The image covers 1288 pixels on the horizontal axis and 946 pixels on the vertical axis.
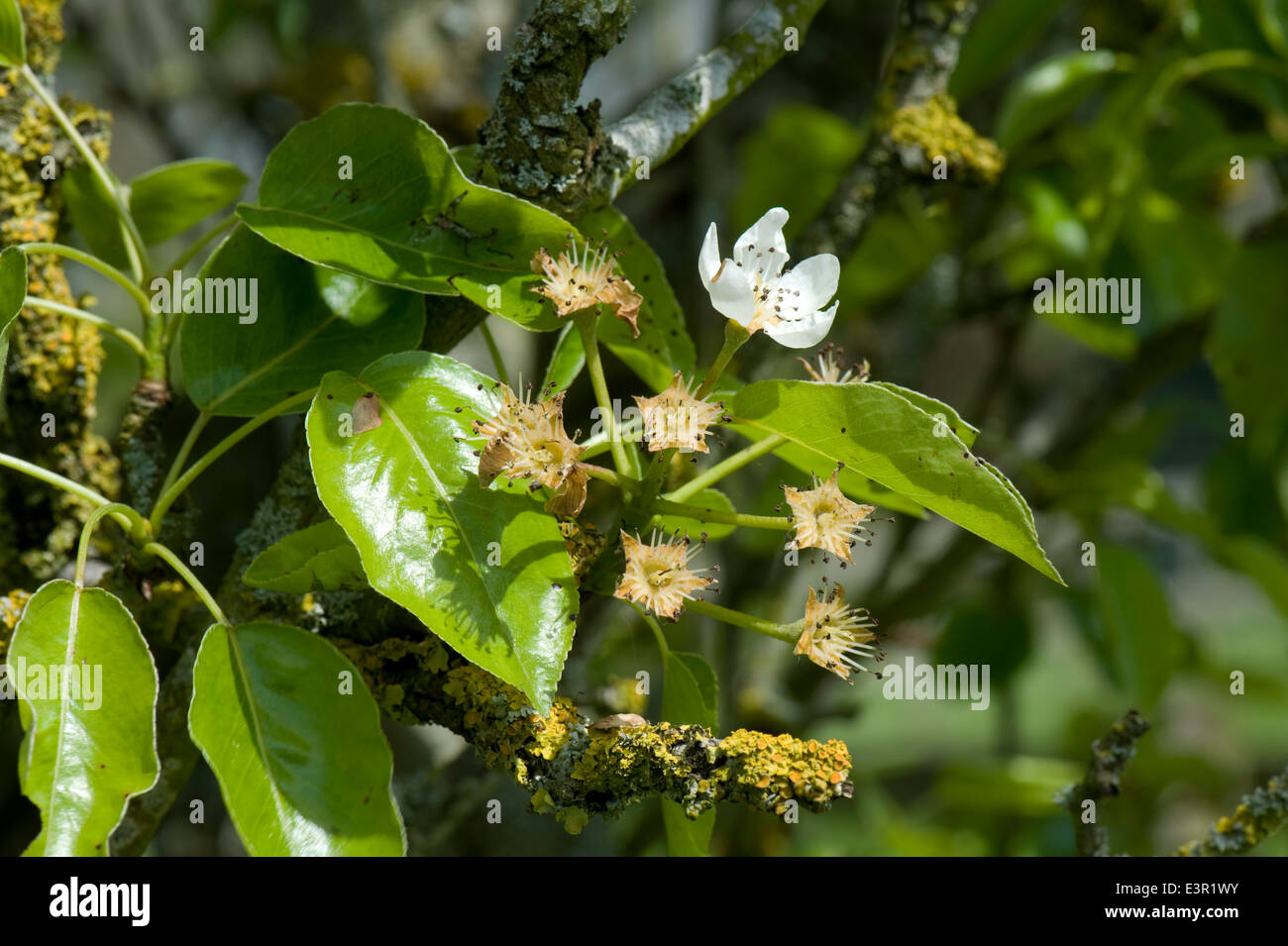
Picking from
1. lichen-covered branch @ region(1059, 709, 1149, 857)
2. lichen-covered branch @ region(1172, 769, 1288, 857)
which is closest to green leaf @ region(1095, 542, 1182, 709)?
lichen-covered branch @ region(1172, 769, 1288, 857)

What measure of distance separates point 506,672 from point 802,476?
1.08 feet

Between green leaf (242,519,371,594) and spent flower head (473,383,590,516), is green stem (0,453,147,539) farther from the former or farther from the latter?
spent flower head (473,383,590,516)

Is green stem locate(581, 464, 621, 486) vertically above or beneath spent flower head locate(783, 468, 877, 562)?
above

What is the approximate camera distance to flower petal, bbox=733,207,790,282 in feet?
2.22

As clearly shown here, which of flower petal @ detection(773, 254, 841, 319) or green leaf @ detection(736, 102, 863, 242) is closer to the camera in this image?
flower petal @ detection(773, 254, 841, 319)

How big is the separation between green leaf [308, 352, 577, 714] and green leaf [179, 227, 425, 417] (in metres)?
0.11

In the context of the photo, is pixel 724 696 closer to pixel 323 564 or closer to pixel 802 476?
pixel 802 476

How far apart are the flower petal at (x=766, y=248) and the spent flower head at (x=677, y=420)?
0.09 metres

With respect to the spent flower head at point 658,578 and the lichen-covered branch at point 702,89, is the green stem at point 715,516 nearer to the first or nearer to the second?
the spent flower head at point 658,578

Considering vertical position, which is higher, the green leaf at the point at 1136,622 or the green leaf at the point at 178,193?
the green leaf at the point at 178,193

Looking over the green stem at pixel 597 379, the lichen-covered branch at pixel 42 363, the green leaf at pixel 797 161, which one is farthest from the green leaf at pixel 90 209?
the green leaf at pixel 797 161

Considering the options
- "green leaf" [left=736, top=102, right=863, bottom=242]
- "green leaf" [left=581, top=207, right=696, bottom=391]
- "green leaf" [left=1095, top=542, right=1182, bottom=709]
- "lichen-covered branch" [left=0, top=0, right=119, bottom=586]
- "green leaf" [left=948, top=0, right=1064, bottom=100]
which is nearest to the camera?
"green leaf" [left=581, top=207, right=696, bottom=391]

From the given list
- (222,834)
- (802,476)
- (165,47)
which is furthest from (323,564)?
(165,47)

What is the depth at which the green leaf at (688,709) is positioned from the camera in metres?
0.73
